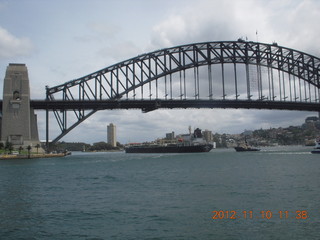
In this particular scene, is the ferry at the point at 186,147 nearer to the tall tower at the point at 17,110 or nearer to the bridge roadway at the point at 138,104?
the bridge roadway at the point at 138,104

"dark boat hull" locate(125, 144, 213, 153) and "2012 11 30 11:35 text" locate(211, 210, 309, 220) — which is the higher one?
"dark boat hull" locate(125, 144, 213, 153)

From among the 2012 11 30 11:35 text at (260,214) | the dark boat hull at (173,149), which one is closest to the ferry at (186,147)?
the dark boat hull at (173,149)

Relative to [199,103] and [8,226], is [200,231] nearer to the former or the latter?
[8,226]

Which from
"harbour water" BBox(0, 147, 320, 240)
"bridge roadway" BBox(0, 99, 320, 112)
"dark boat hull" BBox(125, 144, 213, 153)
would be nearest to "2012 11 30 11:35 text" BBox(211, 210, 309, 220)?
"harbour water" BBox(0, 147, 320, 240)

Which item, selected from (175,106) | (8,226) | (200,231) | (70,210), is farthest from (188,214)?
(175,106)

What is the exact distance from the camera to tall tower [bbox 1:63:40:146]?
8232 centimetres

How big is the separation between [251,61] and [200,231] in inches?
3697


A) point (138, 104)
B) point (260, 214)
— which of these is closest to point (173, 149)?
point (138, 104)

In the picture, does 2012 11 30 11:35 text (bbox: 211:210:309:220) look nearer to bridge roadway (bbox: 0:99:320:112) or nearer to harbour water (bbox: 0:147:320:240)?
harbour water (bbox: 0:147:320:240)

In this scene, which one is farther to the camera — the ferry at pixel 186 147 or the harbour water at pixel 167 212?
the ferry at pixel 186 147

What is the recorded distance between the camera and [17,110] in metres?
82.9

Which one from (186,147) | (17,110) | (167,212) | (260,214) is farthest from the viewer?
(186,147)

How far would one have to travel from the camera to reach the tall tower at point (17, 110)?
8232 centimetres

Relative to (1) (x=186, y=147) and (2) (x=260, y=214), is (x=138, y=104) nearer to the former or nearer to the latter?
(1) (x=186, y=147)
